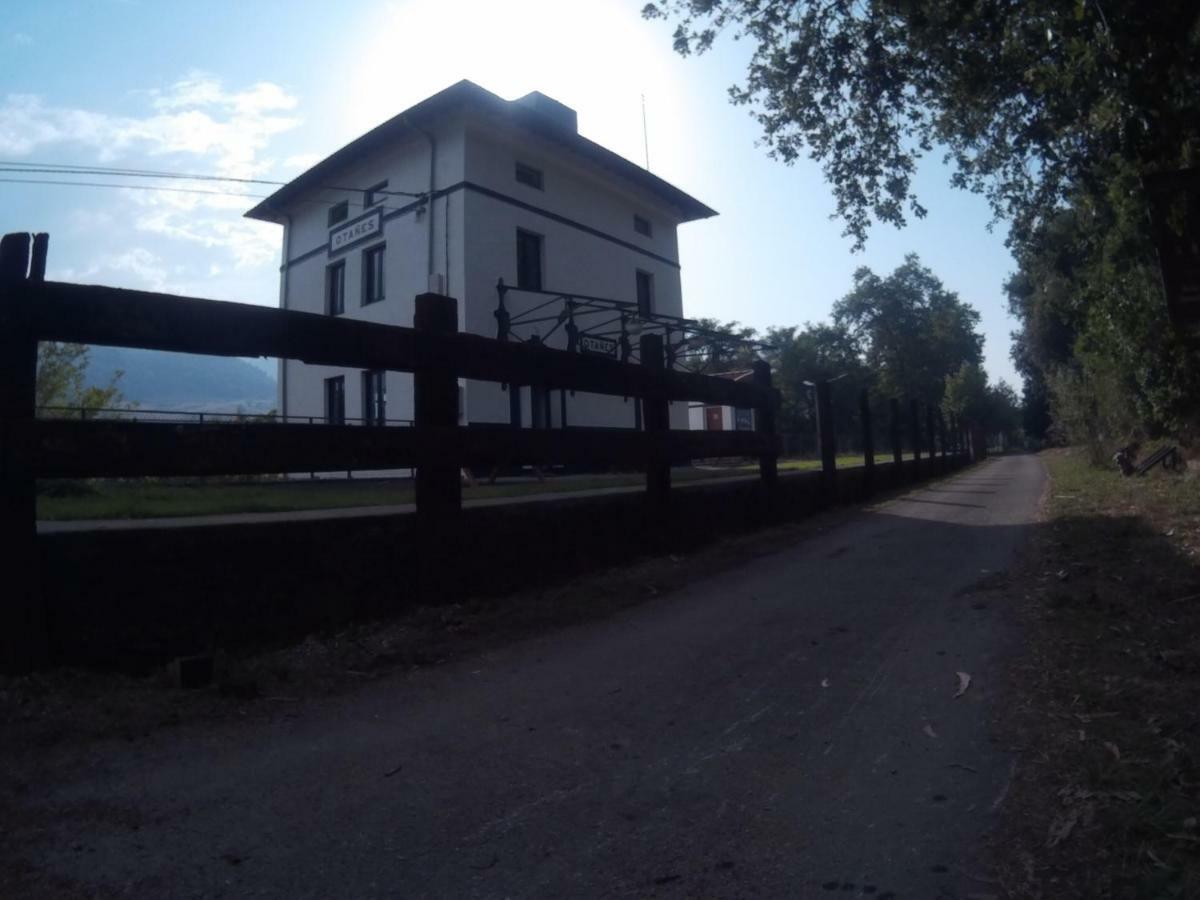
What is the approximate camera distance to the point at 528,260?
23094 millimetres

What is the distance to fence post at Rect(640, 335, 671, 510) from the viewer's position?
718cm

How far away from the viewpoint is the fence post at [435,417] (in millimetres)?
4984

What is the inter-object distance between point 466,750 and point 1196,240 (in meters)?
5.37

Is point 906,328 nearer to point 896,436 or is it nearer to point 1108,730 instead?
point 896,436

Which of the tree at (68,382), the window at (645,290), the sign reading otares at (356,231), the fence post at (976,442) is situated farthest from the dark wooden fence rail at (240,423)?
the fence post at (976,442)

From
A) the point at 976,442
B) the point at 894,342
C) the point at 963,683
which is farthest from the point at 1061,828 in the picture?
the point at 894,342

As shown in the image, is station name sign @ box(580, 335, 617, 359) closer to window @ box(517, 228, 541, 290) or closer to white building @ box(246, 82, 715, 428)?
white building @ box(246, 82, 715, 428)

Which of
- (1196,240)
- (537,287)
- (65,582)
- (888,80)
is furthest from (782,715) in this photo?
(537,287)

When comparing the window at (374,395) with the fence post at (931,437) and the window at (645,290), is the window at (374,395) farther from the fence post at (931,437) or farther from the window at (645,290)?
the fence post at (931,437)

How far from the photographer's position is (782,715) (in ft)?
11.1

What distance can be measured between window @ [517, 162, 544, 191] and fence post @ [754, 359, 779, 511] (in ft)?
46.8

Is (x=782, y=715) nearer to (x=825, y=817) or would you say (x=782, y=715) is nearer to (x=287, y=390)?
(x=825, y=817)

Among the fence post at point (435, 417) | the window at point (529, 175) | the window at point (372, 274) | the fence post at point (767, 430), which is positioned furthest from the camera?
the window at point (372, 274)

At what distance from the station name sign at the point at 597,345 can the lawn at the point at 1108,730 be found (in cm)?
1556
